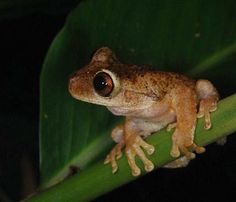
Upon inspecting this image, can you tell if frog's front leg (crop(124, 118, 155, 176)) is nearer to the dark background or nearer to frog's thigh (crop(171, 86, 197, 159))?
frog's thigh (crop(171, 86, 197, 159))

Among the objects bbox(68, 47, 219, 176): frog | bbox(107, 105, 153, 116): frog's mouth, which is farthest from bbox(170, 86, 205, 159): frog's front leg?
bbox(107, 105, 153, 116): frog's mouth

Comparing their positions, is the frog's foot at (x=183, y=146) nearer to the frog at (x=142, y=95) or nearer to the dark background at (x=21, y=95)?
the frog at (x=142, y=95)

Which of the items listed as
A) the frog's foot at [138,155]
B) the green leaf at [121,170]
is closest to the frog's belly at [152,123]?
the frog's foot at [138,155]

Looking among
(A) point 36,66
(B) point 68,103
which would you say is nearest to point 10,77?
(A) point 36,66

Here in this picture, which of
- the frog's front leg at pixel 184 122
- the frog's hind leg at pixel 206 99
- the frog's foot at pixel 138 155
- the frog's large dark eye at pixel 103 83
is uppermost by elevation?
the frog's hind leg at pixel 206 99

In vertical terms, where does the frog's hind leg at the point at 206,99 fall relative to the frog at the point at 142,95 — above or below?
above

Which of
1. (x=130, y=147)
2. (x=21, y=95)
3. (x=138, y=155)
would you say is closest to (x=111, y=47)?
(x=130, y=147)

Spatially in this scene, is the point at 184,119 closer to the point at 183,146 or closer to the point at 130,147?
the point at 183,146
